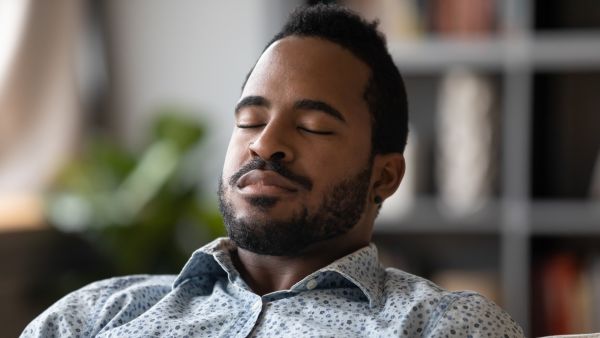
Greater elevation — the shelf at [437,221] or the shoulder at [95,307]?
the shoulder at [95,307]

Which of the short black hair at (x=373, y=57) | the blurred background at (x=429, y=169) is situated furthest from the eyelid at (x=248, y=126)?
the blurred background at (x=429, y=169)

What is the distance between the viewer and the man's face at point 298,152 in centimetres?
132

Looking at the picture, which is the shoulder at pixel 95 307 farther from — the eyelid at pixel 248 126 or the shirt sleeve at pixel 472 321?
the shirt sleeve at pixel 472 321

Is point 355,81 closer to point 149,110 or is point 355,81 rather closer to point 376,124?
point 376,124

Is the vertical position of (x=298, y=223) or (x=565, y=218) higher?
(x=298, y=223)

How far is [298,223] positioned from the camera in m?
1.32

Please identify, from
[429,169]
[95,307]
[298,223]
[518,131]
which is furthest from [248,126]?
[429,169]

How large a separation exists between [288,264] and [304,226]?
78 millimetres

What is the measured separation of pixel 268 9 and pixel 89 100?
873mm

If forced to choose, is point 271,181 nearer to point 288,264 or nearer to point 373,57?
point 288,264

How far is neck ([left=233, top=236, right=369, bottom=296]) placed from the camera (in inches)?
54.0

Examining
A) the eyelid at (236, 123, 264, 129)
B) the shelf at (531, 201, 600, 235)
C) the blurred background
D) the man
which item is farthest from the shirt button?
the shelf at (531, 201, 600, 235)

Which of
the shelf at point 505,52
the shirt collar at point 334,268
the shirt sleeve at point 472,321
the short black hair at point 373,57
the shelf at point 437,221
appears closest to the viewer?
the shirt sleeve at point 472,321

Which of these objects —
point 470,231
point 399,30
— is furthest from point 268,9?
point 470,231
